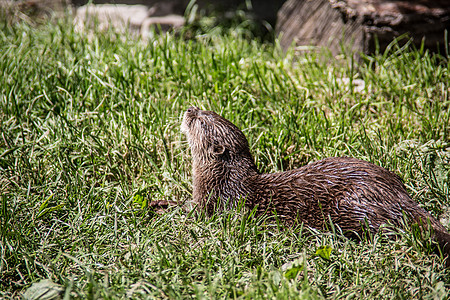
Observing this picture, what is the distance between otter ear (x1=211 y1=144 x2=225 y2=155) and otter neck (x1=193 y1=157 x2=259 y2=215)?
0.21 ft

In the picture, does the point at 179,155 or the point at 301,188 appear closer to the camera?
the point at 301,188

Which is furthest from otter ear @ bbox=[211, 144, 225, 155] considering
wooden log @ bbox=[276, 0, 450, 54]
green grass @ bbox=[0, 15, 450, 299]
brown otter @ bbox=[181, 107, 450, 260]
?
wooden log @ bbox=[276, 0, 450, 54]

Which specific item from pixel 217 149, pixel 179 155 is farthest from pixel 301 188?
pixel 179 155

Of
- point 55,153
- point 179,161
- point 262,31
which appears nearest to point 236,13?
point 262,31

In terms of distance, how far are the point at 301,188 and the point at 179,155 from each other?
1116 mm

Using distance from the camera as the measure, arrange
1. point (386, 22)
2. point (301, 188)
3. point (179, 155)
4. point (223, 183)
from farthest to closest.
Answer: point (386, 22)
point (179, 155)
point (223, 183)
point (301, 188)

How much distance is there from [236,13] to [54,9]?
236cm

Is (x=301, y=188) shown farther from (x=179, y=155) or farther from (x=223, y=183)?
(x=179, y=155)

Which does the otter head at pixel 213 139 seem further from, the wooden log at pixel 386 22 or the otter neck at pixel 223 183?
the wooden log at pixel 386 22

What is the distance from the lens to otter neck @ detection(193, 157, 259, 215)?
2930 millimetres

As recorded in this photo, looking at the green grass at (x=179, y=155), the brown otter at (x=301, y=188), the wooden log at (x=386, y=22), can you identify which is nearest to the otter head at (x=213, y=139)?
the brown otter at (x=301, y=188)

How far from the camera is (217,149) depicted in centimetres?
309

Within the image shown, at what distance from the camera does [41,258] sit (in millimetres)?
2457

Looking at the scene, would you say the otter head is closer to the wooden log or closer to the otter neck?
the otter neck
